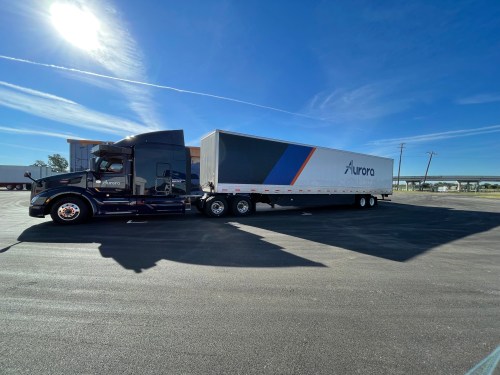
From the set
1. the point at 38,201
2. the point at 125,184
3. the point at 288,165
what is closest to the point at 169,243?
the point at 125,184

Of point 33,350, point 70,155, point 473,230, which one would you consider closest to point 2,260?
point 33,350

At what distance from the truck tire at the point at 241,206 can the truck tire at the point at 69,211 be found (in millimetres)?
5730

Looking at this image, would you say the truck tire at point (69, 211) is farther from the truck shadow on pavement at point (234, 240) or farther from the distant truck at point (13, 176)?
the distant truck at point (13, 176)

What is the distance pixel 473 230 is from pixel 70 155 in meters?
40.5

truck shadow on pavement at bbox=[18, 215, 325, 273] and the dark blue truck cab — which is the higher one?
the dark blue truck cab

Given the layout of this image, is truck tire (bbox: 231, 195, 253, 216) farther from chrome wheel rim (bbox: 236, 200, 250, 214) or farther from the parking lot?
the parking lot

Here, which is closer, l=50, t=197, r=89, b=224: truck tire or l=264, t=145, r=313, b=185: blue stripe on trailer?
l=50, t=197, r=89, b=224: truck tire

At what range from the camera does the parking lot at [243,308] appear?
2213 millimetres

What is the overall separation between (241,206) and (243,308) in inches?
342

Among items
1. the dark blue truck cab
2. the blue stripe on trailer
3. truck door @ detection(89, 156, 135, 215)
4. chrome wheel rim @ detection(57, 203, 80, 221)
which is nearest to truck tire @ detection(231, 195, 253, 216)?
the blue stripe on trailer

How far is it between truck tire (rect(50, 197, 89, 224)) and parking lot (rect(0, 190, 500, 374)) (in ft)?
7.17

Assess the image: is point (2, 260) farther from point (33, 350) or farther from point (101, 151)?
point (101, 151)

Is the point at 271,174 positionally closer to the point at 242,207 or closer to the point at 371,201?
the point at 242,207

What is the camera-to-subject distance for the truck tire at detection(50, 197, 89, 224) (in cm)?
845
